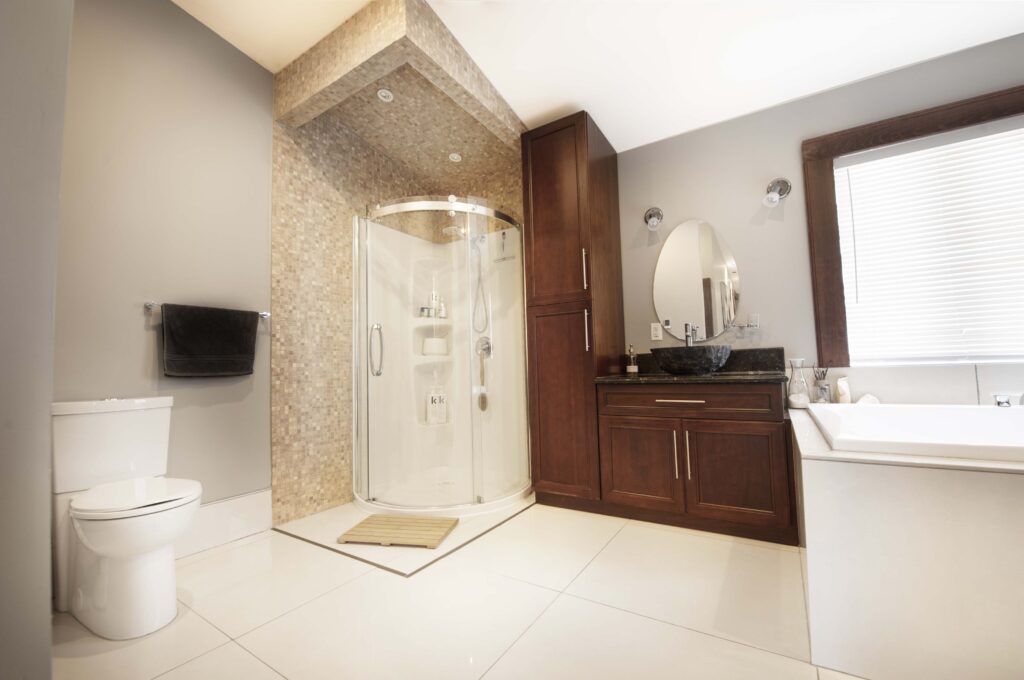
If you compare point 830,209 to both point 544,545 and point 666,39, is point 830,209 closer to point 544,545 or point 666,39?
point 666,39

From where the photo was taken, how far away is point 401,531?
212 cm

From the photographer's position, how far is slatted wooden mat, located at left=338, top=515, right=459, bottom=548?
78.8 inches

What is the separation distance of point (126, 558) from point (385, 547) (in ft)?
3.18

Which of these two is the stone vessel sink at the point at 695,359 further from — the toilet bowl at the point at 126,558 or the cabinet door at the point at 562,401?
the toilet bowl at the point at 126,558

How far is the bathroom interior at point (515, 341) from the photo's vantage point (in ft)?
3.55

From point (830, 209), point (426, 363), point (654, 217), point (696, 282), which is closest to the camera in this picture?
point (830, 209)

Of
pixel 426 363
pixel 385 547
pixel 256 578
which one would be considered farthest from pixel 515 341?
pixel 256 578

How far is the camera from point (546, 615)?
4.65 feet

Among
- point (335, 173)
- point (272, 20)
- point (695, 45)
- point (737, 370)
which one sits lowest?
point (737, 370)

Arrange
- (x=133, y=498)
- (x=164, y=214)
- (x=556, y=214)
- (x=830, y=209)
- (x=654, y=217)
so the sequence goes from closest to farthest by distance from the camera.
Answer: (x=133, y=498)
(x=164, y=214)
(x=830, y=209)
(x=556, y=214)
(x=654, y=217)

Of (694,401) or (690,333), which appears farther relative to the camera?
(690,333)

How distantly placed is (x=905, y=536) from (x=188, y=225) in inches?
118

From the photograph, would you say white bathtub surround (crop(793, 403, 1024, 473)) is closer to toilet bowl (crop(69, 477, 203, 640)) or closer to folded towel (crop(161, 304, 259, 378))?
toilet bowl (crop(69, 477, 203, 640))

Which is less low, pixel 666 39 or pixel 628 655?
pixel 666 39
